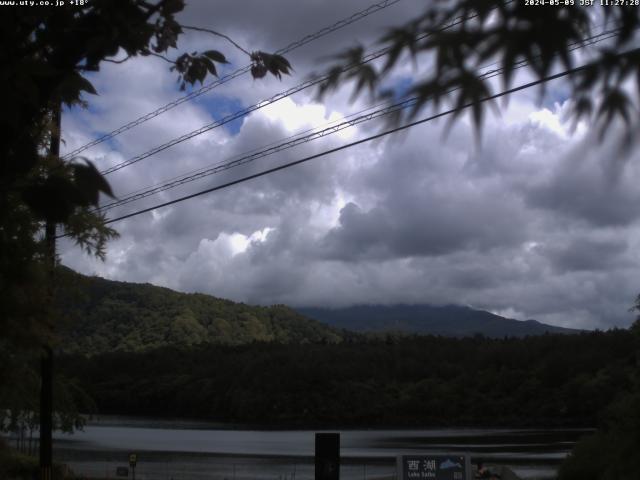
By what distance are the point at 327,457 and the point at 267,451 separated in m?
56.7

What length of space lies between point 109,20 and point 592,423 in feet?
321

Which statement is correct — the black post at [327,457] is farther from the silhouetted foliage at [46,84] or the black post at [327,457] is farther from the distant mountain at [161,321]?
the distant mountain at [161,321]

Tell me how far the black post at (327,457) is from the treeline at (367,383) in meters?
89.3

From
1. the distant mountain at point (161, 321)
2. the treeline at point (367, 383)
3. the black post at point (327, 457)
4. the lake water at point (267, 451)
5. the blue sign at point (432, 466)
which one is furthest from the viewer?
the distant mountain at point (161, 321)

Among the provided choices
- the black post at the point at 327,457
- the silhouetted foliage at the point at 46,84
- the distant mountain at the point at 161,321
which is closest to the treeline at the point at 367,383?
the distant mountain at the point at 161,321

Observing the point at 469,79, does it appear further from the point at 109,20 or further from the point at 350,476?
the point at 350,476

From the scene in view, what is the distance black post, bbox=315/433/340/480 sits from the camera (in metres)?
13.6

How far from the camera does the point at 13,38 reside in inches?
202

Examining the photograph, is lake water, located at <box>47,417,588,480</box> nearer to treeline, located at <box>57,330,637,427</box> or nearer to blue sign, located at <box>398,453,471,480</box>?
treeline, located at <box>57,330,637,427</box>

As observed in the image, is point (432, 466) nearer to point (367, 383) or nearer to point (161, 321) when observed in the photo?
point (367, 383)

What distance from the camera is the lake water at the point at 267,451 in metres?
45.8

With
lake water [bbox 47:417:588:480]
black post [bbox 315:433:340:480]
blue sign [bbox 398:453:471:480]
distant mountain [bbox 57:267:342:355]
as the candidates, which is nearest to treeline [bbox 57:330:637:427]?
distant mountain [bbox 57:267:342:355]

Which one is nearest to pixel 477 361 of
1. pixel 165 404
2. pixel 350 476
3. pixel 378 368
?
pixel 378 368

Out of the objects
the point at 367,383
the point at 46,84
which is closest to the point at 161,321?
the point at 367,383
